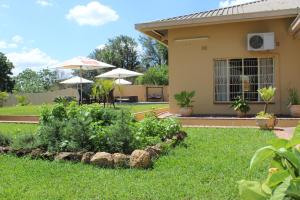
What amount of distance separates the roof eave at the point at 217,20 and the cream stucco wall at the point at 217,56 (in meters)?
0.58

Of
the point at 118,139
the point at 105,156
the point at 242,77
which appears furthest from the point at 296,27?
the point at 105,156

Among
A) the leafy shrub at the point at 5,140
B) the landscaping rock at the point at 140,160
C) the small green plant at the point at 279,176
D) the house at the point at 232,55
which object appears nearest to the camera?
the small green plant at the point at 279,176

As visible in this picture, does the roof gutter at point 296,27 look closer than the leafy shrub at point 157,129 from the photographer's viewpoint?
No

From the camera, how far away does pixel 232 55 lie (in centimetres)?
1377

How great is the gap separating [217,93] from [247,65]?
1.40 meters

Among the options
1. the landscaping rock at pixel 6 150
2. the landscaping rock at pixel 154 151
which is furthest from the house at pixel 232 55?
the landscaping rock at pixel 6 150

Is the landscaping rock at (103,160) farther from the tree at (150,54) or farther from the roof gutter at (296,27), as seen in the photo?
the tree at (150,54)

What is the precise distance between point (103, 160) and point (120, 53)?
55736mm

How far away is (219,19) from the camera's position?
13.1m

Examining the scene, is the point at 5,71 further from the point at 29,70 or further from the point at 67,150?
the point at 67,150

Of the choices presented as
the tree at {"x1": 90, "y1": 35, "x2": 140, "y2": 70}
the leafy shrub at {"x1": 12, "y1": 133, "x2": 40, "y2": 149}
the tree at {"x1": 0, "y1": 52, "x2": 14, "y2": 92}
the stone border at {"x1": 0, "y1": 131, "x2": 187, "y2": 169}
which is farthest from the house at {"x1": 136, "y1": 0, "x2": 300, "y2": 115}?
the tree at {"x1": 90, "y1": 35, "x2": 140, "y2": 70}

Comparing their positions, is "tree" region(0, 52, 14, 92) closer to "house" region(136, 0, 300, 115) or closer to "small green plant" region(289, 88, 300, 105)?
"house" region(136, 0, 300, 115)

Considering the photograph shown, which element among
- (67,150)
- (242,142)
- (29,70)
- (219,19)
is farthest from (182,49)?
(29,70)

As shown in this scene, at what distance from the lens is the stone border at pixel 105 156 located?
611cm
